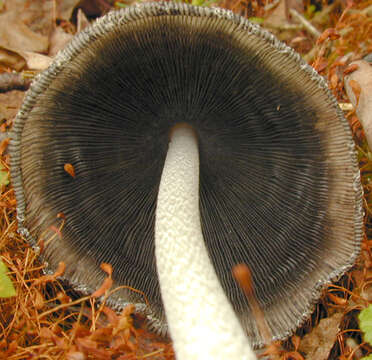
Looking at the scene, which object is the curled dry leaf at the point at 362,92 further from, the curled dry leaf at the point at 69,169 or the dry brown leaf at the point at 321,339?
the curled dry leaf at the point at 69,169

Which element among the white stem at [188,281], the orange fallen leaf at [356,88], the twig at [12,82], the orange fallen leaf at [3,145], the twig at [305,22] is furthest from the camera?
the twig at [305,22]

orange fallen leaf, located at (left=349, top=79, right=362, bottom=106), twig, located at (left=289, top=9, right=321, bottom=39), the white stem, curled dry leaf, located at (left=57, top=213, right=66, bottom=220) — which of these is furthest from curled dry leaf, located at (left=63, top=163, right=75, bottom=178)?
twig, located at (left=289, top=9, right=321, bottom=39)

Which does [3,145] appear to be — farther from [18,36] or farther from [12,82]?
[18,36]

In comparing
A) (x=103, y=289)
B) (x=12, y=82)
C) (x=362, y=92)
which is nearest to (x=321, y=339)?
(x=103, y=289)

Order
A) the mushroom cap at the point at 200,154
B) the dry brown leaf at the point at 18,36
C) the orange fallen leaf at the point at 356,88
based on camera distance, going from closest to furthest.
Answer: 1. the mushroom cap at the point at 200,154
2. the orange fallen leaf at the point at 356,88
3. the dry brown leaf at the point at 18,36

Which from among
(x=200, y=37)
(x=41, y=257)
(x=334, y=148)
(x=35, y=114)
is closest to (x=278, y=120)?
(x=334, y=148)

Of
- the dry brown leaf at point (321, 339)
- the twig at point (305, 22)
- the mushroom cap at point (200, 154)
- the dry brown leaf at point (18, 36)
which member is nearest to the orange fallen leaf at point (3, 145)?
the mushroom cap at point (200, 154)
